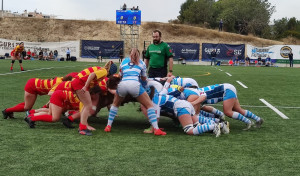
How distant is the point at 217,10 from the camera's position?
93.4 metres

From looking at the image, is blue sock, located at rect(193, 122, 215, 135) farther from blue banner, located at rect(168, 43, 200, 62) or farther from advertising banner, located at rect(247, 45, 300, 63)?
advertising banner, located at rect(247, 45, 300, 63)

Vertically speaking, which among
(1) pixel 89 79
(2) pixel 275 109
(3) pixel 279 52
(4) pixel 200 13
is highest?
(4) pixel 200 13

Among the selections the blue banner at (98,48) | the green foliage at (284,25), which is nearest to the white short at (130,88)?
the blue banner at (98,48)

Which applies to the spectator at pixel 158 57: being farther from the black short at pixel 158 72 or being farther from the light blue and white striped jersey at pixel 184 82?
the light blue and white striped jersey at pixel 184 82

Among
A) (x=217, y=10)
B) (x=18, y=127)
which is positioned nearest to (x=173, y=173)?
(x=18, y=127)

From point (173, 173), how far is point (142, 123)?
3714 mm

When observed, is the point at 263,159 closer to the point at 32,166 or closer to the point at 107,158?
the point at 107,158

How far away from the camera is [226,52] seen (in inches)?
2021

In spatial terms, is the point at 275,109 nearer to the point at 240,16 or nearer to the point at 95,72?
the point at 95,72

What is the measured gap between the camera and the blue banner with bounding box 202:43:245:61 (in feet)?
168

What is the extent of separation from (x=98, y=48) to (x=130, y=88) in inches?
1807

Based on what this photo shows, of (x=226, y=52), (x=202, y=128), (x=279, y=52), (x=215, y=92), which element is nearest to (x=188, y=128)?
(x=202, y=128)

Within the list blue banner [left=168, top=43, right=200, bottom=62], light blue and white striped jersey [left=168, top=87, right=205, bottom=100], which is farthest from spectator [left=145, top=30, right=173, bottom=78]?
blue banner [left=168, top=43, right=200, bottom=62]

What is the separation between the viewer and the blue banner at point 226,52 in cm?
5128
